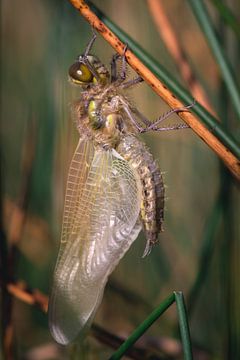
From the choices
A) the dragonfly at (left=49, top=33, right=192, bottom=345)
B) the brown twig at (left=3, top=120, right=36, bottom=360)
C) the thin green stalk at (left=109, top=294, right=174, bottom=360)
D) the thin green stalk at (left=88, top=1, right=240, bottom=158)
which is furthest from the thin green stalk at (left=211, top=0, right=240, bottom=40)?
the brown twig at (left=3, top=120, right=36, bottom=360)

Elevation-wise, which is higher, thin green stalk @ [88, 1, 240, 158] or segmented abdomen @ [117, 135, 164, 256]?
thin green stalk @ [88, 1, 240, 158]

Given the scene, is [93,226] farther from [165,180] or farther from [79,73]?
[165,180]

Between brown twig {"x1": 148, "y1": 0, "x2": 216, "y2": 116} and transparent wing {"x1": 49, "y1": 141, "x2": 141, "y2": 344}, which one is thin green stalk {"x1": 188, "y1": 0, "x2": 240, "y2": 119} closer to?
transparent wing {"x1": 49, "y1": 141, "x2": 141, "y2": 344}

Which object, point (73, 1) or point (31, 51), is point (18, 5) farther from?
point (73, 1)

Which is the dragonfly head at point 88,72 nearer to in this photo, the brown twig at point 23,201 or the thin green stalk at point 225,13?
the thin green stalk at point 225,13

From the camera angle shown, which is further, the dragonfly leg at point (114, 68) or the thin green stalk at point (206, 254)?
the thin green stalk at point (206, 254)

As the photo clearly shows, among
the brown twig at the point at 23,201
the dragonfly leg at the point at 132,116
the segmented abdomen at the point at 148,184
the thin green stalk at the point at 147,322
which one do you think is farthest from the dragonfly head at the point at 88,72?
the thin green stalk at the point at 147,322

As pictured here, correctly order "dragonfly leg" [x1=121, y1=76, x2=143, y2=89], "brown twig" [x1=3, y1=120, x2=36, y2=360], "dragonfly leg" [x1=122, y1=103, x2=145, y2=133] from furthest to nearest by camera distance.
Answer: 1. "brown twig" [x1=3, y1=120, x2=36, y2=360]
2. "dragonfly leg" [x1=122, y1=103, x2=145, y2=133]
3. "dragonfly leg" [x1=121, y1=76, x2=143, y2=89]
